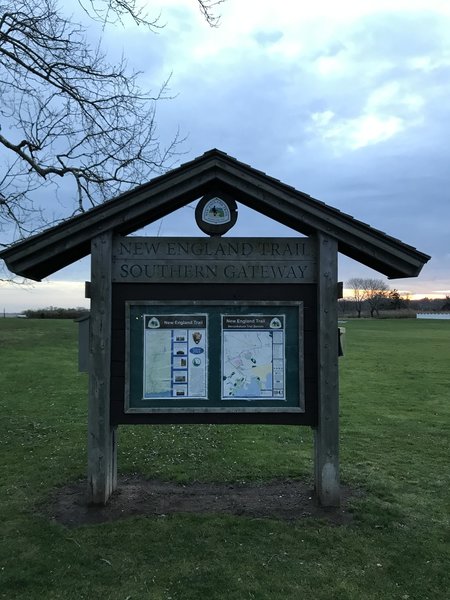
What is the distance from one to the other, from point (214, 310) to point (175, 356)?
704mm

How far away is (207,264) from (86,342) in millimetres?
1713

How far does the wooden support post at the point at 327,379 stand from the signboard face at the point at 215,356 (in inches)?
10.0

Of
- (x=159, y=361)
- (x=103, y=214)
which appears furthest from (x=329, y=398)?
(x=103, y=214)

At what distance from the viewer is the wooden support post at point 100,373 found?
5684mm

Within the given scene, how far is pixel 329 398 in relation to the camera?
227 inches

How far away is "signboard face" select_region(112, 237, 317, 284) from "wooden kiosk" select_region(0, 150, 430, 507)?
0.04ft

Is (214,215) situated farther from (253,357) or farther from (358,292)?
(358,292)

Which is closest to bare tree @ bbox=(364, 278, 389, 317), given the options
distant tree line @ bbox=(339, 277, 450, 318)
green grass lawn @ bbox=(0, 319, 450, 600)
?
distant tree line @ bbox=(339, 277, 450, 318)

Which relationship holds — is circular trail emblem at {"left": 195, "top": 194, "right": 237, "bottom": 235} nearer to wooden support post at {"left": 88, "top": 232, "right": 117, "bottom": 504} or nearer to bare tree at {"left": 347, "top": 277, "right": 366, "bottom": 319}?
wooden support post at {"left": 88, "top": 232, "right": 117, "bottom": 504}

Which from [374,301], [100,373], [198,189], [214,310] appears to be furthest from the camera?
[374,301]

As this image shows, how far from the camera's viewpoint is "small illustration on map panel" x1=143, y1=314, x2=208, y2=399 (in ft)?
19.0

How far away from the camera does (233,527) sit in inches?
202

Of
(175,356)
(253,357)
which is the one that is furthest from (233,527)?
(175,356)

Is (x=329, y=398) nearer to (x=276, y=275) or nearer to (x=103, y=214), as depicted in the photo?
(x=276, y=275)
